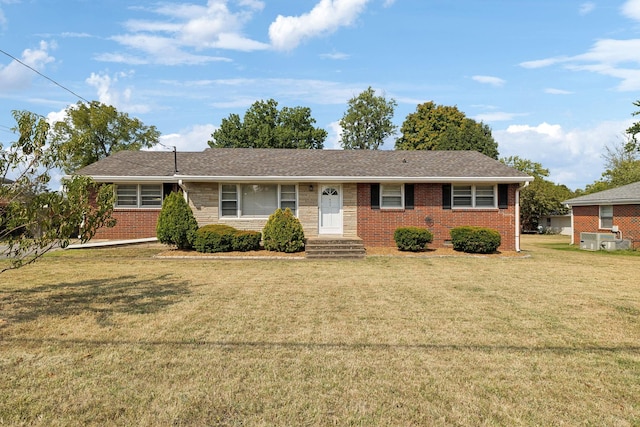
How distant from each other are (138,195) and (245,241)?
6370 mm

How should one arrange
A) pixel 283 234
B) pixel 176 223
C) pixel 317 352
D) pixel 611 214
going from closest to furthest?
1. pixel 317 352
2. pixel 283 234
3. pixel 176 223
4. pixel 611 214

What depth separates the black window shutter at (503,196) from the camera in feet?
54.5

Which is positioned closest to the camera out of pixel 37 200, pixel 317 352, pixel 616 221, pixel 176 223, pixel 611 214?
pixel 317 352

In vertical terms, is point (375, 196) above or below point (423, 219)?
above

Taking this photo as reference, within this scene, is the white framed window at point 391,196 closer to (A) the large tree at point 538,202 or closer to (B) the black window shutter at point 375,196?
(B) the black window shutter at point 375,196

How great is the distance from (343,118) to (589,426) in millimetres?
43374

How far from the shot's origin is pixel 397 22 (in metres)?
12.9

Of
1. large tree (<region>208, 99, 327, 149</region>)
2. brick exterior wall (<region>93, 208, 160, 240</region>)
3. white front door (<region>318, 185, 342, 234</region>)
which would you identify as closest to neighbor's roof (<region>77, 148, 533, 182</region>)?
white front door (<region>318, 185, 342, 234</region>)

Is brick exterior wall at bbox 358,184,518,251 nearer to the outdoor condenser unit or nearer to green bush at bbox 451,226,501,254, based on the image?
green bush at bbox 451,226,501,254

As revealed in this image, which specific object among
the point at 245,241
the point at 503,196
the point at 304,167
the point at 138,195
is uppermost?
the point at 304,167

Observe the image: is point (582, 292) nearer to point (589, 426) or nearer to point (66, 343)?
point (589, 426)

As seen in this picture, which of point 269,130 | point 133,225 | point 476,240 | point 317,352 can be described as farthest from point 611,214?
point 269,130

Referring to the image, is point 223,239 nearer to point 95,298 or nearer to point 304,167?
point 304,167

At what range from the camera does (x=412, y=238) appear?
48.3 feet
